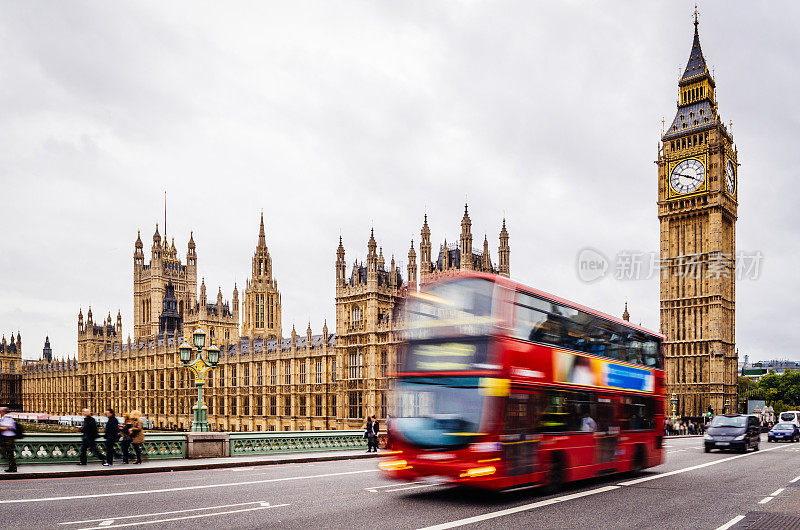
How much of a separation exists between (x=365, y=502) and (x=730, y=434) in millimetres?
24440

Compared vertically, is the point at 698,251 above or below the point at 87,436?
above

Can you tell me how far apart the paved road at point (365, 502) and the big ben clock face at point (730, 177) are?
231ft

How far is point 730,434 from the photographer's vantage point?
32625 mm

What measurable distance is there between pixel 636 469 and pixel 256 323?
9089 centimetres

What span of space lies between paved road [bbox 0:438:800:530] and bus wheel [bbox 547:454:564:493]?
220 mm

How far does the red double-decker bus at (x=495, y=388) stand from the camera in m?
14.0

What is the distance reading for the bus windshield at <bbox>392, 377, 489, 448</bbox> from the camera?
13977mm

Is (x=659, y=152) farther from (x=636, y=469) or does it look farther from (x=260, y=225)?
(x=636, y=469)

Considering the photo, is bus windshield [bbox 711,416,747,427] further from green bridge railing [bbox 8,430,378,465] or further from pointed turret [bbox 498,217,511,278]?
pointed turret [bbox 498,217,511,278]

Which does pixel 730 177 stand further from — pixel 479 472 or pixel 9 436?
pixel 9 436

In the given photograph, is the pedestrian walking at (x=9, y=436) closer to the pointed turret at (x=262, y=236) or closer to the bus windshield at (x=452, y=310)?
the bus windshield at (x=452, y=310)

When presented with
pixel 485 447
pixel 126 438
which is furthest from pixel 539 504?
pixel 126 438

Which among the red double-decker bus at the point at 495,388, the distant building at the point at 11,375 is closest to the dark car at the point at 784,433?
the red double-decker bus at the point at 495,388

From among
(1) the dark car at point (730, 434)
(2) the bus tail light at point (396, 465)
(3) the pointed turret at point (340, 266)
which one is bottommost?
(1) the dark car at point (730, 434)
